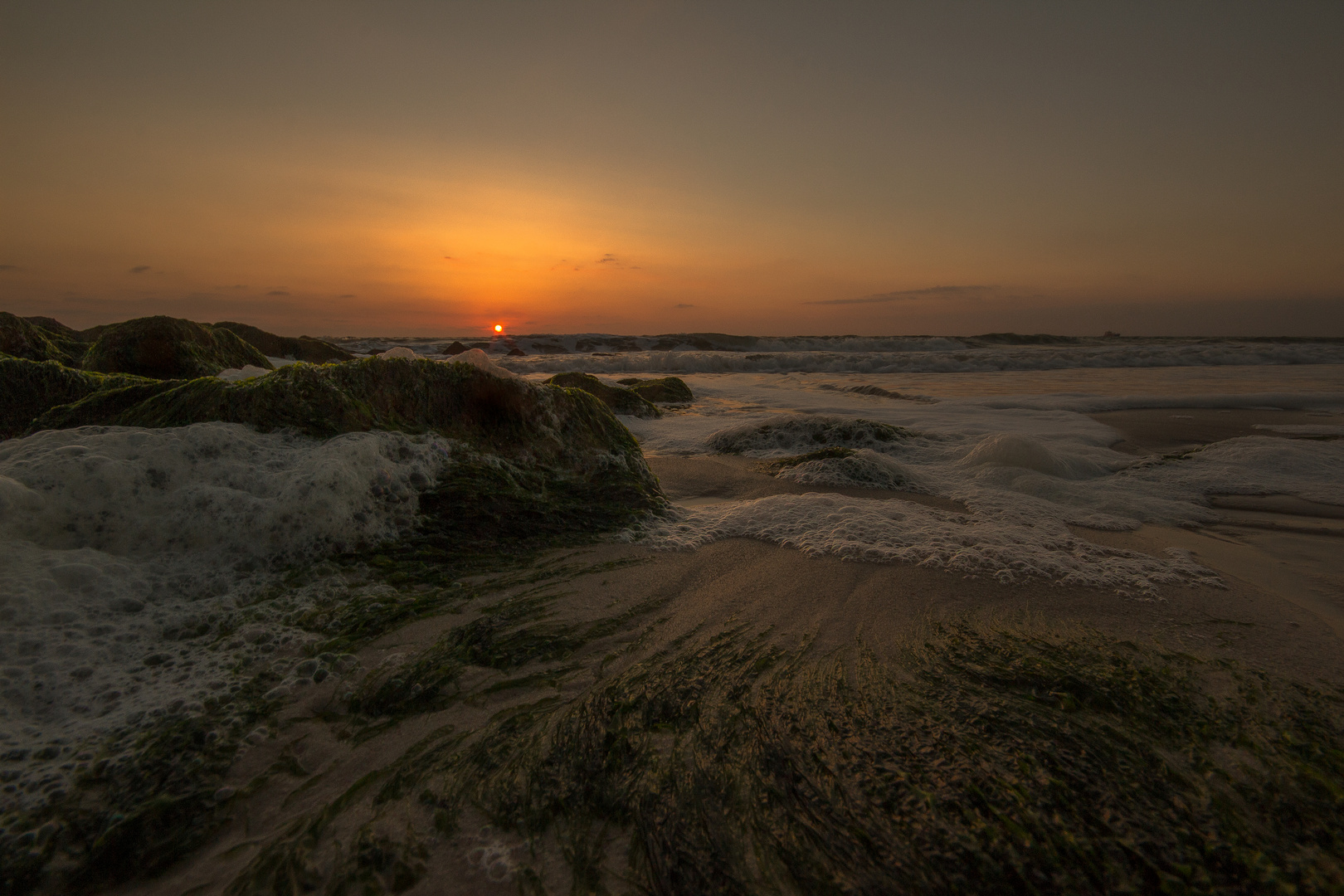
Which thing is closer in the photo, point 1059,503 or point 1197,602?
point 1197,602

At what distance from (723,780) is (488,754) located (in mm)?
621

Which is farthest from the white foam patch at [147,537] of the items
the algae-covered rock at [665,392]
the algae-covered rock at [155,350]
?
the algae-covered rock at [665,392]

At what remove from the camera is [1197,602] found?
2363 millimetres

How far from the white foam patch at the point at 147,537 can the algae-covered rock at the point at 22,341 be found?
178 inches

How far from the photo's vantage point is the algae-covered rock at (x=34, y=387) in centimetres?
340

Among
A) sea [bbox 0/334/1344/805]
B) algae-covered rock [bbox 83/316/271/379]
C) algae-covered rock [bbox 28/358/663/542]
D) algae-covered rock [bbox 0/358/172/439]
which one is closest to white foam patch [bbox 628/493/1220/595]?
sea [bbox 0/334/1344/805]

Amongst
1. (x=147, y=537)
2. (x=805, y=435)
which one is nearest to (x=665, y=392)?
(x=805, y=435)

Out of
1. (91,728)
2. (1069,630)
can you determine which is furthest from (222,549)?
(1069,630)

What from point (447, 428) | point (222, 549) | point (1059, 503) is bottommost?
point (1059, 503)

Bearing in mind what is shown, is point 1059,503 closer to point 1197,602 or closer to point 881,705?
point 1197,602

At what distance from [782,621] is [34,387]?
15.5ft

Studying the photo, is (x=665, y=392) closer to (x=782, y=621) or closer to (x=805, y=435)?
(x=805, y=435)

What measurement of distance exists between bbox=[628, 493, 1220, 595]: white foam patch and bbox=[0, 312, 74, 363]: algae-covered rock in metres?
6.31

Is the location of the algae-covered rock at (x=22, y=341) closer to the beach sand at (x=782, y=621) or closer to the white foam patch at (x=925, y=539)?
the beach sand at (x=782, y=621)
